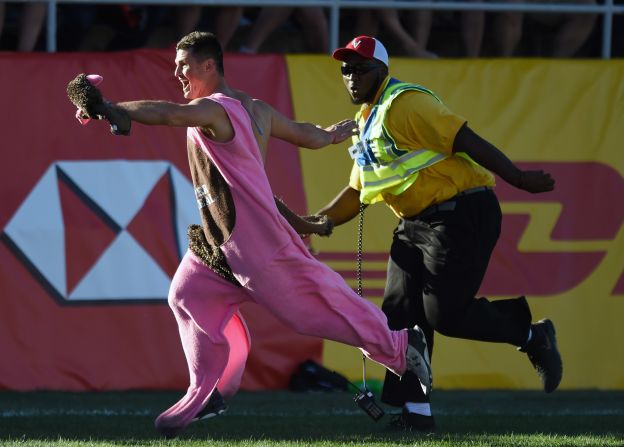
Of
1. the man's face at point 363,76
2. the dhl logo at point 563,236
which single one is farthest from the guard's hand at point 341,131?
the dhl logo at point 563,236

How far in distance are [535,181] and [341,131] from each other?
0.93 meters

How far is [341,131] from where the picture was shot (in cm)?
648

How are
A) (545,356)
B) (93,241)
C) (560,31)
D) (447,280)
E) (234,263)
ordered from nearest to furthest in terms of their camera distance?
(234,263), (447,280), (545,356), (93,241), (560,31)

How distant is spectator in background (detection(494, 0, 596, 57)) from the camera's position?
1020cm

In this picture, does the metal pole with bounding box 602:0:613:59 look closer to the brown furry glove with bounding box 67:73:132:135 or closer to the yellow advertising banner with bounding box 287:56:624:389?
the yellow advertising banner with bounding box 287:56:624:389

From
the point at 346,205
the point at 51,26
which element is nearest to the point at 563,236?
the point at 346,205

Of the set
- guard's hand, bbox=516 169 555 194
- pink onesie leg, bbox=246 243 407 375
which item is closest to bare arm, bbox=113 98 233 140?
pink onesie leg, bbox=246 243 407 375

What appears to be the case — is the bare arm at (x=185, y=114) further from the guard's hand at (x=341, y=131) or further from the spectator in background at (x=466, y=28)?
the spectator in background at (x=466, y=28)

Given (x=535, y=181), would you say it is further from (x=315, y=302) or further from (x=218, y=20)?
(x=218, y=20)

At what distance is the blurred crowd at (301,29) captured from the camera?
9820 millimetres

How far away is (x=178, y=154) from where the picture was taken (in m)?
8.82

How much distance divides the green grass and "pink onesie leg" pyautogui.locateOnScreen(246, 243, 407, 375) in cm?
58

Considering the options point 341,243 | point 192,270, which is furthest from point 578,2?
point 192,270

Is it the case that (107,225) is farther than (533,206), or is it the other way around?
(533,206)
